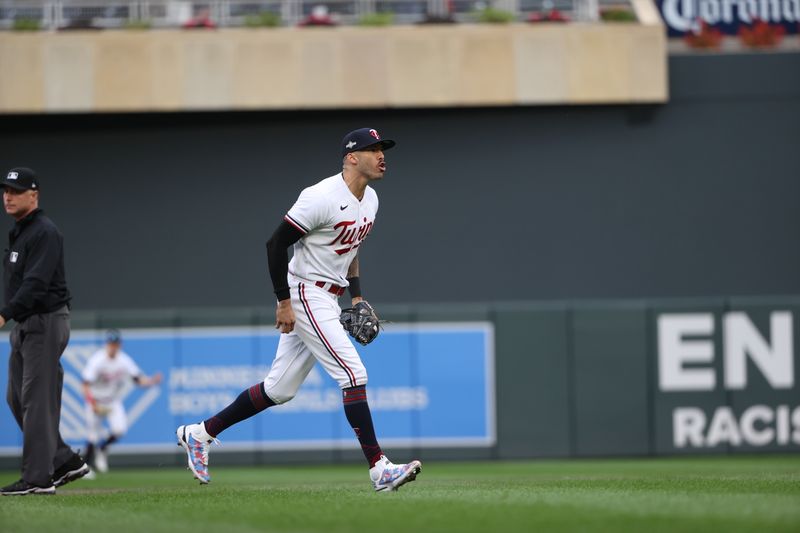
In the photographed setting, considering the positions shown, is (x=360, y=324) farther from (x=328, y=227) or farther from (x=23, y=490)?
(x=23, y=490)

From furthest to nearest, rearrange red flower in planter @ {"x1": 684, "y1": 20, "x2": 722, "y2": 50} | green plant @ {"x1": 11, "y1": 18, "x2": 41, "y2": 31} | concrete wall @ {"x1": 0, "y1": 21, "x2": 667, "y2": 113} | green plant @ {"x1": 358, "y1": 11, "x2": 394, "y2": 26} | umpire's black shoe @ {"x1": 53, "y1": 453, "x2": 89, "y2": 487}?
red flower in planter @ {"x1": 684, "y1": 20, "x2": 722, "y2": 50}, green plant @ {"x1": 358, "y1": 11, "x2": 394, "y2": 26}, green plant @ {"x1": 11, "y1": 18, "x2": 41, "y2": 31}, concrete wall @ {"x1": 0, "y1": 21, "x2": 667, "y2": 113}, umpire's black shoe @ {"x1": 53, "y1": 453, "x2": 89, "y2": 487}

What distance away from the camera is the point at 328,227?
6883 mm

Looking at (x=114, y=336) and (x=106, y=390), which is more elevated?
(x=114, y=336)

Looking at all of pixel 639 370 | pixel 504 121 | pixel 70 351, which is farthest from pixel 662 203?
pixel 70 351

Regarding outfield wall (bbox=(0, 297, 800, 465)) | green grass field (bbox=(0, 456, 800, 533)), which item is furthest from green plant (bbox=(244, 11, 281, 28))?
green grass field (bbox=(0, 456, 800, 533))

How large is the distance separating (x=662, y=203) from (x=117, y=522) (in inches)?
→ 559

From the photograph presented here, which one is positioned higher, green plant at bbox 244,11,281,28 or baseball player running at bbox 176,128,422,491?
green plant at bbox 244,11,281,28

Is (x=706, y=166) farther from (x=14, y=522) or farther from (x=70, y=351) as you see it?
(x=14, y=522)

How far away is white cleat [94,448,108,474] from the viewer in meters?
14.7

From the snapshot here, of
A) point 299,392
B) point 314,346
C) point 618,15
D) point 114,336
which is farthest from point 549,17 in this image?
point 314,346

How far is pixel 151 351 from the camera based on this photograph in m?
15.5

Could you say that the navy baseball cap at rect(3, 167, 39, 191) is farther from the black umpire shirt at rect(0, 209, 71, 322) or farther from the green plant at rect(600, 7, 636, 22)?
the green plant at rect(600, 7, 636, 22)

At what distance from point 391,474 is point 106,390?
8.69 m

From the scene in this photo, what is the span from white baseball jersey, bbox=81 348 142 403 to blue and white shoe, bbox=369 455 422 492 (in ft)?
27.9
